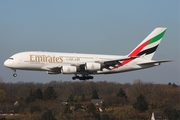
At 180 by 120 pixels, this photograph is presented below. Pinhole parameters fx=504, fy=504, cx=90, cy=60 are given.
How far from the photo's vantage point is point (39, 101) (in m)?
110

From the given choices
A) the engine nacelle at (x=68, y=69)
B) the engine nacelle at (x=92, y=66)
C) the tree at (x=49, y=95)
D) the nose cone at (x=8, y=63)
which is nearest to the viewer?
the engine nacelle at (x=68, y=69)

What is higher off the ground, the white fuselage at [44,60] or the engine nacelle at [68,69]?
the white fuselage at [44,60]

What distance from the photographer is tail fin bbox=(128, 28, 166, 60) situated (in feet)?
235

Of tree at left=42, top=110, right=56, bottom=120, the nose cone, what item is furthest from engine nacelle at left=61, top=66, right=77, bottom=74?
tree at left=42, top=110, right=56, bottom=120

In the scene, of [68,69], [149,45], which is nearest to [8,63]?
[68,69]

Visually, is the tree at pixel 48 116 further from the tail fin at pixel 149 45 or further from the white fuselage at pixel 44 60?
the tail fin at pixel 149 45

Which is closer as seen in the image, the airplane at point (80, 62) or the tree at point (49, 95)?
the airplane at point (80, 62)

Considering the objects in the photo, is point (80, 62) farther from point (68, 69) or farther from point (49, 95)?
point (49, 95)

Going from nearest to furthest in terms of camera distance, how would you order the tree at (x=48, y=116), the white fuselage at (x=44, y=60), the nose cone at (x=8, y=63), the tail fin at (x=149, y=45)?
the white fuselage at (x=44, y=60) < the nose cone at (x=8, y=63) < the tail fin at (x=149, y=45) < the tree at (x=48, y=116)

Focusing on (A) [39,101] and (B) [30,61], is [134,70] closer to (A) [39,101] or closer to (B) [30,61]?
(B) [30,61]

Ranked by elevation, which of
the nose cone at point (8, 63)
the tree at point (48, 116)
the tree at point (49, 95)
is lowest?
the tree at point (48, 116)

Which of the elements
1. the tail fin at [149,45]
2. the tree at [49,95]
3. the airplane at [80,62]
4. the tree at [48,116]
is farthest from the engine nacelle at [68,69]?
the tree at [49,95]

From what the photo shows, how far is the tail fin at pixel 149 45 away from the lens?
71500 millimetres

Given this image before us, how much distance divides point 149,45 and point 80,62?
12.3m
